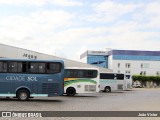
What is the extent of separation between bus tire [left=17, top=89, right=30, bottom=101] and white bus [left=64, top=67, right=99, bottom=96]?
8.76 m

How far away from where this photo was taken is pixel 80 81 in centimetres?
3284

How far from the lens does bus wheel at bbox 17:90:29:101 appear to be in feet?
77.6

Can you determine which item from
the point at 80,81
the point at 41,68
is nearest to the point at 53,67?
the point at 41,68

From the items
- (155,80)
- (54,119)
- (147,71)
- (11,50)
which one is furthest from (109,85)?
(147,71)

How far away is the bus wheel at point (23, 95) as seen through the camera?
2364cm

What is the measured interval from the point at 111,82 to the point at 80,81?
1370 cm

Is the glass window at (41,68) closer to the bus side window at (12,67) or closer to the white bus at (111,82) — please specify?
the bus side window at (12,67)

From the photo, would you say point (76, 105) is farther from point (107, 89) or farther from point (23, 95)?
point (107, 89)

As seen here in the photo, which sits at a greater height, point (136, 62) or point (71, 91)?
point (136, 62)

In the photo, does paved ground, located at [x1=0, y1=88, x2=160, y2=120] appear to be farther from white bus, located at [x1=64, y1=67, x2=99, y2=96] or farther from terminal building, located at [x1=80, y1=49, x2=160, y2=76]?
terminal building, located at [x1=80, y1=49, x2=160, y2=76]

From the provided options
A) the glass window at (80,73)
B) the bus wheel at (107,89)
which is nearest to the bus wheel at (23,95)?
the glass window at (80,73)

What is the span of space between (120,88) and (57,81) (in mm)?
24303

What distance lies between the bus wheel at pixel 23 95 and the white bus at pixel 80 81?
28.8ft

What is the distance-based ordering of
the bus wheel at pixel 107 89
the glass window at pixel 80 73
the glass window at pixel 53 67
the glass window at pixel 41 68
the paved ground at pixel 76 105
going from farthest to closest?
the bus wheel at pixel 107 89 < the glass window at pixel 80 73 < the glass window at pixel 53 67 < the glass window at pixel 41 68 < the paved ground at pixel 76 105
